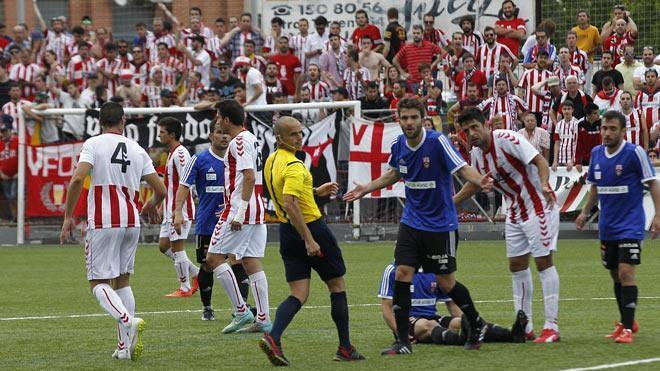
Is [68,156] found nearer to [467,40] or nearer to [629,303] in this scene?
[467,40]

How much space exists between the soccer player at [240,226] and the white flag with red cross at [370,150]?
1195cm

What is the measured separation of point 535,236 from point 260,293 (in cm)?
278

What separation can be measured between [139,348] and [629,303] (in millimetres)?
4217

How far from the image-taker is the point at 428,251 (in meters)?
9.77

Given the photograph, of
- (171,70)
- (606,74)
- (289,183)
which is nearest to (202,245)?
(289,183)

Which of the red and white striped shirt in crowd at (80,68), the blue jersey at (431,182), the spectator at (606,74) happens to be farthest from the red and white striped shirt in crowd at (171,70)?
the blue jersey at (431,182)

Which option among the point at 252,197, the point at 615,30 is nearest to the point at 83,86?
the point at 615,30

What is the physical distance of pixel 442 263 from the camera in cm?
974

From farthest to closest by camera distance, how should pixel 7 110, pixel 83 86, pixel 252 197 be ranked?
pixel 83 86 → pixel 7 110 → pixel 252 197

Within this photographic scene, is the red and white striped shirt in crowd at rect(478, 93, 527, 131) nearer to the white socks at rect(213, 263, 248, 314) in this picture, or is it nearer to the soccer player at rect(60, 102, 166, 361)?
the white socks at rect(213, 263, 248, 314)

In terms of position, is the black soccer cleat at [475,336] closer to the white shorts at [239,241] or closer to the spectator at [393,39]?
the white shorts at [239,241]

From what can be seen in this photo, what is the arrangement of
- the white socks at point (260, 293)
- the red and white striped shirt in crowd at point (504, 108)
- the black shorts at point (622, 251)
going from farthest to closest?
the red and white striped shirt in crowd at point (504, 108)
the white socks at point (260, 293)
the black shorts at point (622, 251)

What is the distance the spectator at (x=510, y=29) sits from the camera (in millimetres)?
25375

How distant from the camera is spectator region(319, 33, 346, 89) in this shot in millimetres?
26078
